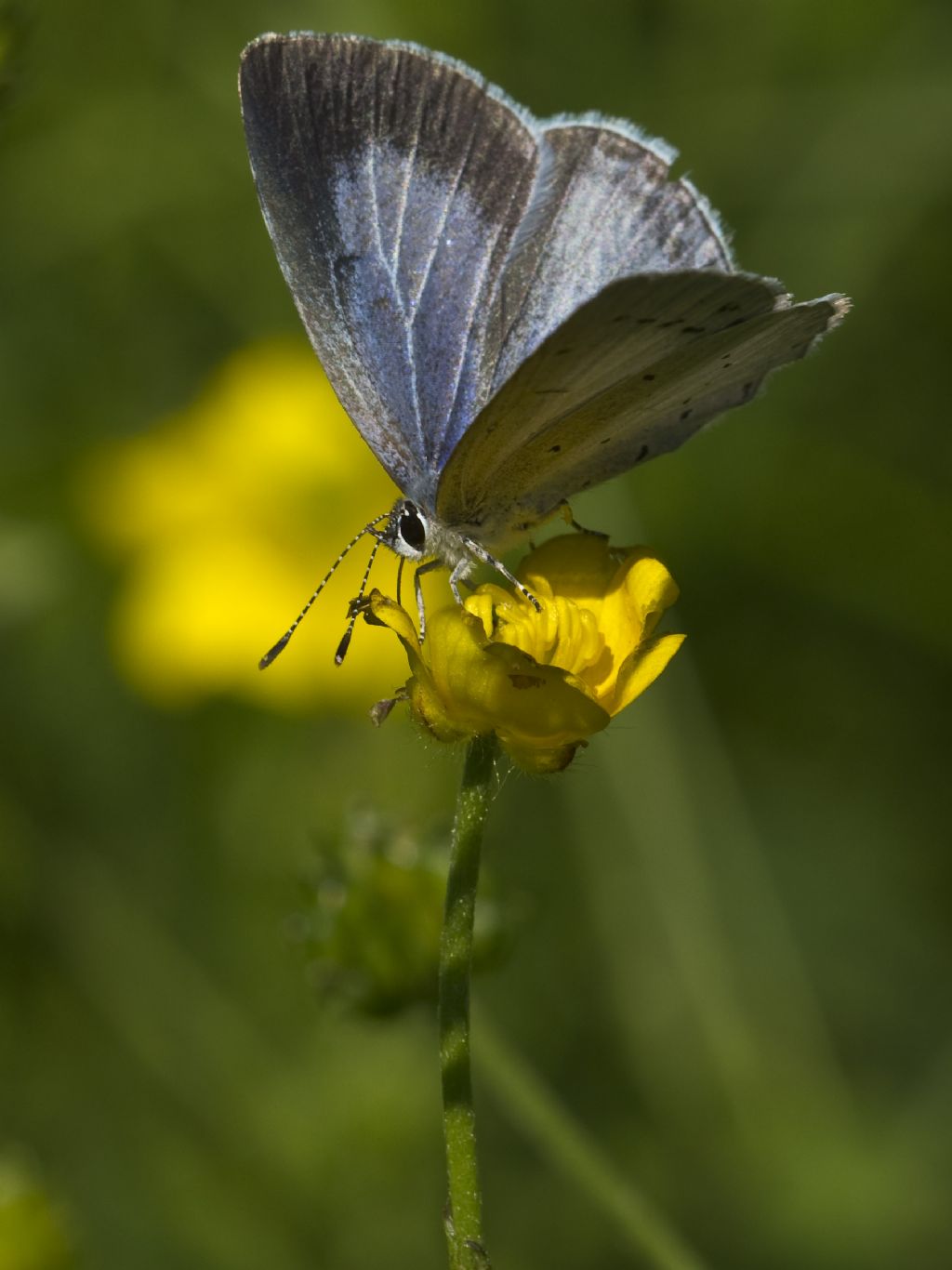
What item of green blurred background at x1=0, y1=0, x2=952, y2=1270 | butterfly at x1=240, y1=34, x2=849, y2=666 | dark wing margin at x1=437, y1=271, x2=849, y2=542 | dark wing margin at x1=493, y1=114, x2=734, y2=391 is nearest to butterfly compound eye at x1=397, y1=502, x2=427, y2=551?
dark wing margin at x1=437, y1=271, x2=849, y2=542

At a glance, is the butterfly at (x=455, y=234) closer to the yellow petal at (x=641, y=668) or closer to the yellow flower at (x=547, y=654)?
the yellow flower at (x=547, y=654)

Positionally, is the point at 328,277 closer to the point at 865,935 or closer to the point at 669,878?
the point at 669,878

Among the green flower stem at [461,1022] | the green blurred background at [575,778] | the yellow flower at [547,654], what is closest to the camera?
the green flower stem at [461,1022]

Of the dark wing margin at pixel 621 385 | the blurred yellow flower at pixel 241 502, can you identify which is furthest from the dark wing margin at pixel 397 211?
the blurred yellow flower at pixel 241 502

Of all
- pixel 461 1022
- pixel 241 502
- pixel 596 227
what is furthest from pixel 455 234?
pixel 241 502

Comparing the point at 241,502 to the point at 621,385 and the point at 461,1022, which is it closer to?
the point at 621,385

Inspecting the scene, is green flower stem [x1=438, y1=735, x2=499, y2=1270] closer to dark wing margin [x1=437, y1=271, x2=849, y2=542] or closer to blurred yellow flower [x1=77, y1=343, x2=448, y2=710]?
dark wing margin [x1=437, y1=271, x2=849, y2=542]
